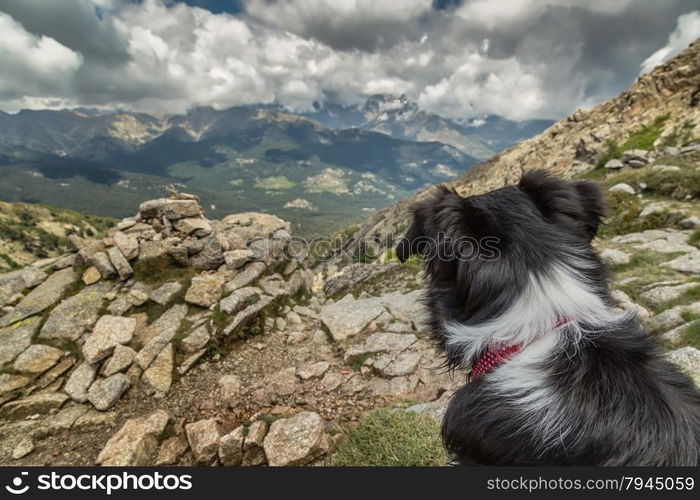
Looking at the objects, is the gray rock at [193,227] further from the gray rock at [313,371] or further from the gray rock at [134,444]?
the gray rock at [134,444]

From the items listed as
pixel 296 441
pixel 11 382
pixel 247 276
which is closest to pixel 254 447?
pixel 296 441

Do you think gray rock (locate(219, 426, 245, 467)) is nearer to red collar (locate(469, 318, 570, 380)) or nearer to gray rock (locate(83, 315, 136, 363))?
gray rock (locate(83, 315, 136, 363))

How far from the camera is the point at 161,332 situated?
26.7ft

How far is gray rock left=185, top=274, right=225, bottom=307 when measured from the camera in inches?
359

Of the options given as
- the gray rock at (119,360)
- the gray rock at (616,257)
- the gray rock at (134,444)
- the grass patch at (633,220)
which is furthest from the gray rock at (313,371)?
the grass patch at (633,220)

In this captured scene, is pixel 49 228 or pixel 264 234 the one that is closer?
pixel 264 234

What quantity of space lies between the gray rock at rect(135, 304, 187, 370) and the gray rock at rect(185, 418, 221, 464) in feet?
8.09

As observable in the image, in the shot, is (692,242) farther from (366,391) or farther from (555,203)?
(555,203)

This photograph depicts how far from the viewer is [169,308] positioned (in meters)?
8.98

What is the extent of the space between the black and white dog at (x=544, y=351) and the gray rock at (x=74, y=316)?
366 inches

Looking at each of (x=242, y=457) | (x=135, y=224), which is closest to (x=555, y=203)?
(x=242, y=457)

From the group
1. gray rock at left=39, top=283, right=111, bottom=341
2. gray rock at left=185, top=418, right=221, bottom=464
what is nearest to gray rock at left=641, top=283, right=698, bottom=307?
gray rock at left=185, top=418, right=221, bottom=464

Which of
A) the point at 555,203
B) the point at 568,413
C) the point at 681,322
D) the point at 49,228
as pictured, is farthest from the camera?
the point at 49,228

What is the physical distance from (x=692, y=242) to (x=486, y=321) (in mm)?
12767
